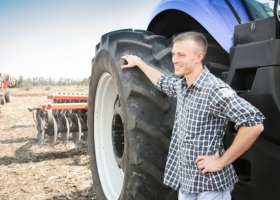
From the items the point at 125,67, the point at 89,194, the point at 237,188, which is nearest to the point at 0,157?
the point at 89,194

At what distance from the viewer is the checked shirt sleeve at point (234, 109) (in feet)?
5.80

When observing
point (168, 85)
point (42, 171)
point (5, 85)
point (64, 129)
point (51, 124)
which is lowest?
point (42, 171)

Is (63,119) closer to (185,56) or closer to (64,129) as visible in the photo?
(64,129)

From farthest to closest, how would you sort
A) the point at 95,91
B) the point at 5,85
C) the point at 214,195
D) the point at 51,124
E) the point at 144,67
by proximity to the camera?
the point at 5,85 < the point at 51,124 < the point at 95,91 < the point at 144,67 < the point at 214,195

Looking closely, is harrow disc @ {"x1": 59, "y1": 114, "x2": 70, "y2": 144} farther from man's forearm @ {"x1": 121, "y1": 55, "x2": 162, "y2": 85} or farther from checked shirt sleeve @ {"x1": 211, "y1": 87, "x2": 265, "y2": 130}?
checked shirt sleeve @ {"x1": 211, "y1": 87, "x2": 265, "y2": 130}

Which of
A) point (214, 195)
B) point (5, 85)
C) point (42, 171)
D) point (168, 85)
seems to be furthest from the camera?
point (5, 85)

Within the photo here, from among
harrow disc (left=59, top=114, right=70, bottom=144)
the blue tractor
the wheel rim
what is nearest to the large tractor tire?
the blue tractor

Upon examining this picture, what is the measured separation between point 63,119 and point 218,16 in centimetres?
488

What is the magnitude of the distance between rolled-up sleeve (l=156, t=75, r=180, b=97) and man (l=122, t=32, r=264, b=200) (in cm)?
15

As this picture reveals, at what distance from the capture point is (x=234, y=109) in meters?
1.80

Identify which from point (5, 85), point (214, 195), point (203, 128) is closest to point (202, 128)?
point (203, 128)

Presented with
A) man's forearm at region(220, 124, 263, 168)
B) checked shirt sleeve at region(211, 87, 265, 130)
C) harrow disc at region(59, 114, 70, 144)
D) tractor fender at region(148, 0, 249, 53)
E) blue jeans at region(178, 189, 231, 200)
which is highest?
tractor fender at region(148, 0, 249, 53)

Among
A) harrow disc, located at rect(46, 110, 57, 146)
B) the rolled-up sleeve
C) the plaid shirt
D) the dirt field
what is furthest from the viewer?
harrow disc, located at rect(46, 110, 57, 146)

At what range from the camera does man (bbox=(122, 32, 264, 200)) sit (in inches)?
73.0
